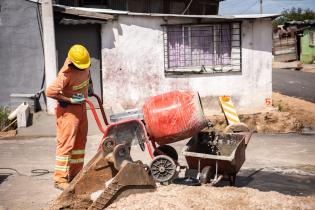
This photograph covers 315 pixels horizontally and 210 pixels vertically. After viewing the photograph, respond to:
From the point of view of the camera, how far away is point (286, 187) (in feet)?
24.1

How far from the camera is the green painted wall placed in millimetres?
33844

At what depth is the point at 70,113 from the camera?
21.8ft

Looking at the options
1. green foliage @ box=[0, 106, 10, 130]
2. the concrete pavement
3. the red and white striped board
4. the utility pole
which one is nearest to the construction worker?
the concrete pavement

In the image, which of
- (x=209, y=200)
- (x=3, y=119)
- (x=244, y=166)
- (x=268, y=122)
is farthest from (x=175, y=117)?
(x=3, y=119)

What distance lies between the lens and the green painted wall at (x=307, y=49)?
33.8 metres

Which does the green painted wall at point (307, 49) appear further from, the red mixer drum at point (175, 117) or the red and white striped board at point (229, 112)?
Result: the red mixer drum at point (175, 117)

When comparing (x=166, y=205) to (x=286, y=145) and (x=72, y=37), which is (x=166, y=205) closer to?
(x=286, y=145)

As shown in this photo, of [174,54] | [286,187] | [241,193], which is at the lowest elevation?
[286,187]

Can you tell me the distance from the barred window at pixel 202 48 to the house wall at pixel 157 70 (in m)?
0.20

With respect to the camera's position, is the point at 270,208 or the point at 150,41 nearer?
the point at 270,208

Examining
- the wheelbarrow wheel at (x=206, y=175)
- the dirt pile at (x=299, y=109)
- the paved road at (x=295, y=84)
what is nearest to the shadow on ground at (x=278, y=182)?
the wheelbarrow wheel at (x=206, y=175)

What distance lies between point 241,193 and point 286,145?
5.38 m

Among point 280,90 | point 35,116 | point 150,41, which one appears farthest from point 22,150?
point 280,90

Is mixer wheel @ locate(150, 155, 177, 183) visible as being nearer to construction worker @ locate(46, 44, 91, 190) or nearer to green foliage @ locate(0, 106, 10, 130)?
construction worker @ locate(46, 44, 91, 190)
